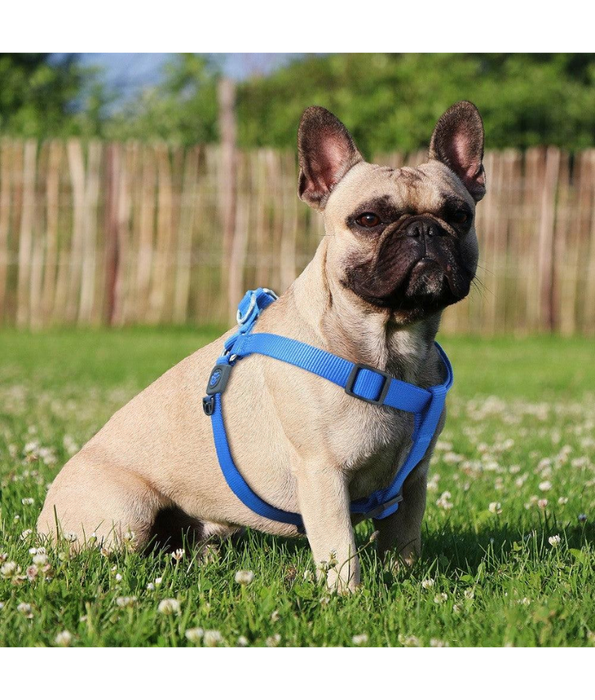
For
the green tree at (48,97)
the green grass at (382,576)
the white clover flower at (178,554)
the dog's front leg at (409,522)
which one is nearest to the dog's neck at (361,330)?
the dog's front leg at (409,522)

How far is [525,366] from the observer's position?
11852mm

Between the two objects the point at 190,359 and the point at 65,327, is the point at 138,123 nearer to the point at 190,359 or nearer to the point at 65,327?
the point at 65,327

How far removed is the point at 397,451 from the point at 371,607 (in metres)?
0.61

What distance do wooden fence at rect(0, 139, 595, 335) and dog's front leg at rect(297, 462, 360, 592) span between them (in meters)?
12.1

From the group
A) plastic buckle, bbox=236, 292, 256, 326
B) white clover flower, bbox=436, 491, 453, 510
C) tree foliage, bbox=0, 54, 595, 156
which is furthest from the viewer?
tree foliage, bbox=0, 54, 595, 156

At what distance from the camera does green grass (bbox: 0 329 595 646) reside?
9.97 ft

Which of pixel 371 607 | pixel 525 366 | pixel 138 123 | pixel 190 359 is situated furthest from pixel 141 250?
pixel 371 607

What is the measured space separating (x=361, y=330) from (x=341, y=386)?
0.88ft

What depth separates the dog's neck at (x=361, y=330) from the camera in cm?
356

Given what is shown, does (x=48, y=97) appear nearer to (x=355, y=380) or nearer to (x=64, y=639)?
(x=355, y=380)

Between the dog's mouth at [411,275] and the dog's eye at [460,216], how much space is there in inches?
4.8

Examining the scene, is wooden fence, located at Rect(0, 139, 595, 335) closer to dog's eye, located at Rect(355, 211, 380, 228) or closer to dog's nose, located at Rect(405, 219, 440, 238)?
dog's eye, located at Rect(355, 211, 380, 228)

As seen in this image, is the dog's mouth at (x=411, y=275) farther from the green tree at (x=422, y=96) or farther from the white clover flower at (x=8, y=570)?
the green tree at (x=422, y=96)

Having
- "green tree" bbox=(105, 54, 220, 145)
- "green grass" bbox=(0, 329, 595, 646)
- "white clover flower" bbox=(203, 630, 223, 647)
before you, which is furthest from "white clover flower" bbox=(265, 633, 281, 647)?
"green tree" bbox=(105, 54, 220, 145)
